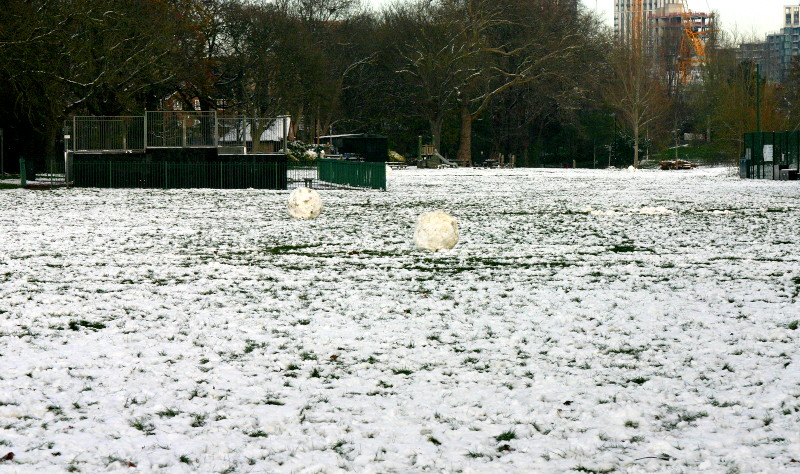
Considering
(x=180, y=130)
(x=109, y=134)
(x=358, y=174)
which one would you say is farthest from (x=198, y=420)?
(x=109, y=134)

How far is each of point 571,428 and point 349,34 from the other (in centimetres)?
8397

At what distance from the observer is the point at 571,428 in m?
6.99

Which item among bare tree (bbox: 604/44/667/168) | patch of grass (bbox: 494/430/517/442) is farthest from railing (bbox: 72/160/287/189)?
bare tree (bbox: 604/44/667/168)

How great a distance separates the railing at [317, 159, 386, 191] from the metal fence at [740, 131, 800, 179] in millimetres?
21321

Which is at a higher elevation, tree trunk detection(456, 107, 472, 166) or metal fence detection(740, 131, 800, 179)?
tree trunk detection(456, 107, 472, 166)

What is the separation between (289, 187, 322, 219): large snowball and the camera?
25.2 metres

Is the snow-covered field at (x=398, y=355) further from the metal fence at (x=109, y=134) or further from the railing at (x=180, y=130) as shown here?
the metal fence at (x=109, y=134)

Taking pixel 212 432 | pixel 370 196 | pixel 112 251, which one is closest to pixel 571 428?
pixel 212 432

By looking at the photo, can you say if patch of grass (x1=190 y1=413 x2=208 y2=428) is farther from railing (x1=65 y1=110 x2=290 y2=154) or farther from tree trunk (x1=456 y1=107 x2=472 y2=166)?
tree trunk (x1=456 y1=107 x2=472 y2=166)

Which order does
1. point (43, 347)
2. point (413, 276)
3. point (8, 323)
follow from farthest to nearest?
1. point (413, 276)
2. point (8, 323)
3. point (43, 347)

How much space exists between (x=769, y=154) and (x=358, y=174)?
76.0ft

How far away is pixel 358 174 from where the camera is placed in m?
41.2

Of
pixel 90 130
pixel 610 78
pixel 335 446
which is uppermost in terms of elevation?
pixel 610 78

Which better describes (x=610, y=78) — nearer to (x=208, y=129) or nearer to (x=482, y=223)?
(x=208, y=129)
